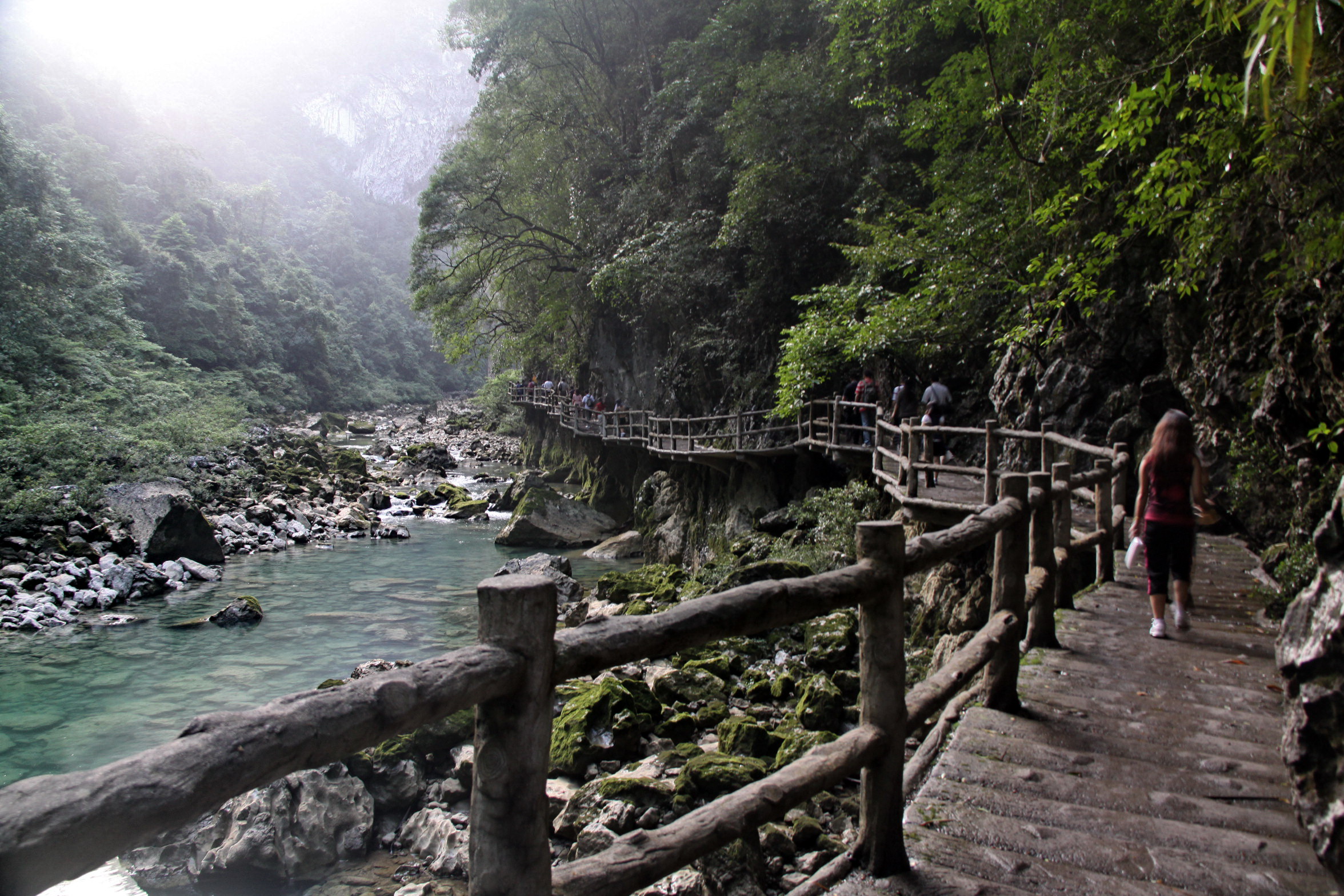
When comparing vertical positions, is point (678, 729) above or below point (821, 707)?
below

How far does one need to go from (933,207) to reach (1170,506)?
8252mm

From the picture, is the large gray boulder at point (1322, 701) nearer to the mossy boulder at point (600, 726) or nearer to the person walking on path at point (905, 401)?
the mossy boulder at point (600, 726)

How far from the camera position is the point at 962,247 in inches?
440

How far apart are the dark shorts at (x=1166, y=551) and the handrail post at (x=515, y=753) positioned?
15.2ft

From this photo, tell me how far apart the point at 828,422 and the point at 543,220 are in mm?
14063

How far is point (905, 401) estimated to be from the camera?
14.6 metres

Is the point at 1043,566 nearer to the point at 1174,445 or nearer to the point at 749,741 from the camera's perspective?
the point at 1174,445

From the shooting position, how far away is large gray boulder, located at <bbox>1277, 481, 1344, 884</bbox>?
210cm

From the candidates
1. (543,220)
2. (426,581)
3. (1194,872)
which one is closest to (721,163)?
(543,220)

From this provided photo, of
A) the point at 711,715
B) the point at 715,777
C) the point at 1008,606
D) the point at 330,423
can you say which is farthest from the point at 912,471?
the point at 330,423

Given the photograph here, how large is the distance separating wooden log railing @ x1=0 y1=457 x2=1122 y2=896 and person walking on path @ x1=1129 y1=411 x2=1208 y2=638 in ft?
8.57

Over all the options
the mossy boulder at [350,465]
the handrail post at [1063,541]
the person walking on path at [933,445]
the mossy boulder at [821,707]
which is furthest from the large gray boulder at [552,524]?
the handrail post at [1063,541]

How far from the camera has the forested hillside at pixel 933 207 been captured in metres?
5.67

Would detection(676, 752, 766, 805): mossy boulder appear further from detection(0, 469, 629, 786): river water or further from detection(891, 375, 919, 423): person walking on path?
detection(891, 375, 919, 423): person walking on path
